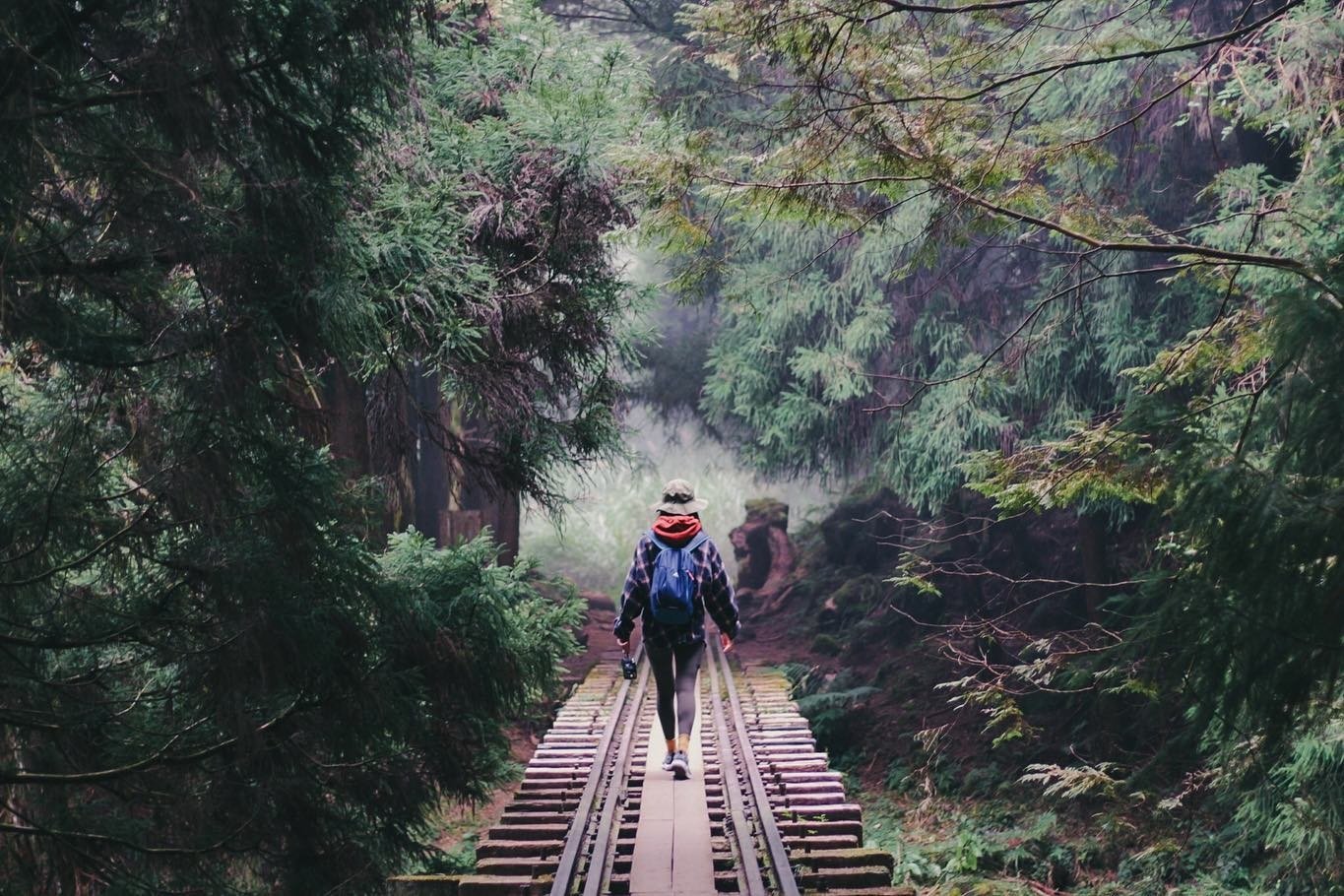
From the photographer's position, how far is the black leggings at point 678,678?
8484 millimetres

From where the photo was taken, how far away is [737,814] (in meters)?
7.90

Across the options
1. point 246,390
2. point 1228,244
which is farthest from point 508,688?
point 1228,244

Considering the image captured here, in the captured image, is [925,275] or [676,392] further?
[676,392]

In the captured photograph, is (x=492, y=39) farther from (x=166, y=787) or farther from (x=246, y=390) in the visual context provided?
(x=166, y=787)

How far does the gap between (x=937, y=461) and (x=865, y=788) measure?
4532mm

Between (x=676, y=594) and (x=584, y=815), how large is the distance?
1.70 meters

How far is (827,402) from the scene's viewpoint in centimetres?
1766

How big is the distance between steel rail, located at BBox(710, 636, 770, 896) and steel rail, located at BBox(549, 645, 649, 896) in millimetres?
890

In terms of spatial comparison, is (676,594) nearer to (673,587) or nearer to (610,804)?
(673,587)

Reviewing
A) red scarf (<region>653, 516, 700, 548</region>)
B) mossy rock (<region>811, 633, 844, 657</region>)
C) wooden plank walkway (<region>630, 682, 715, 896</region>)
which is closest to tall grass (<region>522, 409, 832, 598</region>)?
mossy rock (<region>811, 633, 844, 657</region>)

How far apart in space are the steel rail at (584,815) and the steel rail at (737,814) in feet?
2.92

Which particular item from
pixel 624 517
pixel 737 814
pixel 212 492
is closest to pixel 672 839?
pixel 737 814

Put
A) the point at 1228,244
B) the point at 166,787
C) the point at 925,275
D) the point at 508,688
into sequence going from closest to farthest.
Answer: the point at 166,787 → the point at 508,688 → the point at 1228,244 → the point at 925,275

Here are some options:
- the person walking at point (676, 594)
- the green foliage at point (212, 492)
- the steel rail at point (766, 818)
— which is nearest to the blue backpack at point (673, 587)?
the person walking at point (676, 594)
